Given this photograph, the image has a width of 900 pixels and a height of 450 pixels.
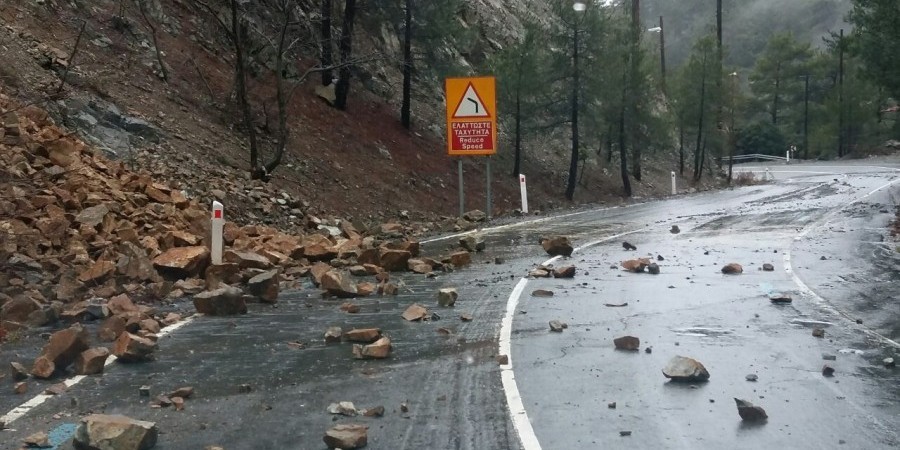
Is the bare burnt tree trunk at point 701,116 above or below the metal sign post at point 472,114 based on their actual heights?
above

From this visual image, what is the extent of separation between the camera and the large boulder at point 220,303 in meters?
10.5

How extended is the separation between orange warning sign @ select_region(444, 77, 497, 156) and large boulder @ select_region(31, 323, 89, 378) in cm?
1677

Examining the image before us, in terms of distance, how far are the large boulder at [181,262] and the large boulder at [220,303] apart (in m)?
1.91

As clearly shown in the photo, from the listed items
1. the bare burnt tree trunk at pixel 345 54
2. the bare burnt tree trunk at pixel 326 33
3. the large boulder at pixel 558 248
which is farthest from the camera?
the bare burnt tree trunk at pixel 345 54

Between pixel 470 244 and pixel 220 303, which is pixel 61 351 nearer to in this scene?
pixel 220 303

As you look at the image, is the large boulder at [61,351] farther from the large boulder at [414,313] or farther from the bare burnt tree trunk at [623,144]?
the bare burnt tree trunk at [623,144]

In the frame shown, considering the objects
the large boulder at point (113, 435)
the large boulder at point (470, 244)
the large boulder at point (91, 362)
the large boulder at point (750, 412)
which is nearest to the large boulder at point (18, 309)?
the large boulder at point (91, 362)

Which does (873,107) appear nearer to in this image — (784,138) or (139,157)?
(784,138)

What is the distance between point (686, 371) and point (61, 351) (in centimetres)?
518

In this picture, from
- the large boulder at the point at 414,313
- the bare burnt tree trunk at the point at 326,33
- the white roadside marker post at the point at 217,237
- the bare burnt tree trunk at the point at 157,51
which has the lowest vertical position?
the large boulder at the point at 414,313

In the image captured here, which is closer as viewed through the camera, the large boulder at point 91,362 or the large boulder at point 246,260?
the large boulder at point 91,362

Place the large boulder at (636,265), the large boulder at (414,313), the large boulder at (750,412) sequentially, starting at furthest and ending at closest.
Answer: the large boulder at (636,265)
the large boulder at (414,313)
the large boulder at (750,412)

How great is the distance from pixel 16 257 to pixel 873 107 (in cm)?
8322

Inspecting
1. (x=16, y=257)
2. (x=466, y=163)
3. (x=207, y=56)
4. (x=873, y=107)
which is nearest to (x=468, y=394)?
(x=16, y=257)
